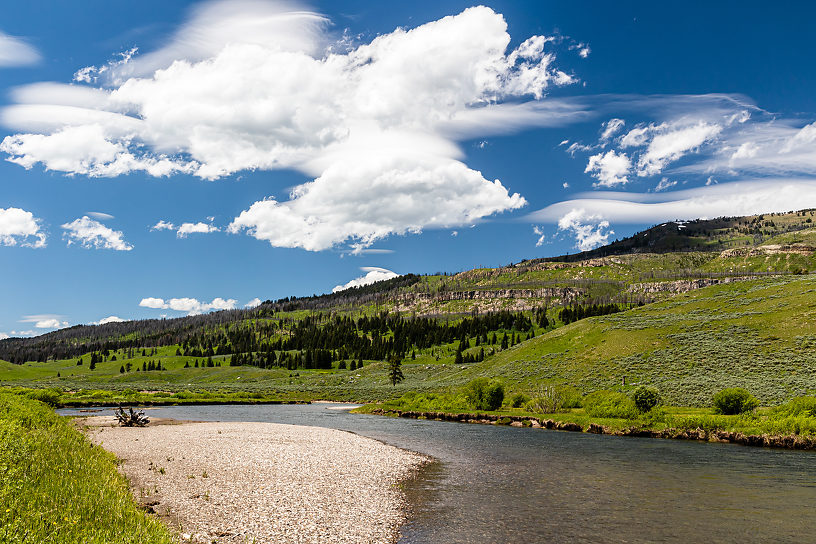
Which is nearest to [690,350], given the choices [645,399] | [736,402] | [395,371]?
[736,402]

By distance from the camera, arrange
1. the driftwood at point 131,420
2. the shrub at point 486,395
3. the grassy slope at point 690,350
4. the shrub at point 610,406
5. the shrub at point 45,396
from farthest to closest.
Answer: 1. the shrub at point 45,396
2. the shrub at point 486,395
3. the grassy slope at point 690,350
4. the shrub at point 610,406
5. the driftwood at point 131,420

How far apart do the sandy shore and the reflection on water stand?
208cm

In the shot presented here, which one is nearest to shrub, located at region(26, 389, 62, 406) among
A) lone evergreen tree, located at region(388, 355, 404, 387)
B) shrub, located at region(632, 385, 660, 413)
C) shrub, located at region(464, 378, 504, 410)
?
shrub, located at region(464, 378, 504, 410)

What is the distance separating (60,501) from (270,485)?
1172 cm

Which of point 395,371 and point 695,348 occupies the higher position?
point 695,348

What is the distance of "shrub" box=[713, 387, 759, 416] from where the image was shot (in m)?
51.9

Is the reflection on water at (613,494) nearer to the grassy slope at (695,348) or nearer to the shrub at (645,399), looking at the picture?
the shrub at (645,399)

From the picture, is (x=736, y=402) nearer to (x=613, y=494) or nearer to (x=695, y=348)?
(x=695, y=348)

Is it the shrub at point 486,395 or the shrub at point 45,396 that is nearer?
the shrub at point 486,395

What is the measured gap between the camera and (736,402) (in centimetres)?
5212

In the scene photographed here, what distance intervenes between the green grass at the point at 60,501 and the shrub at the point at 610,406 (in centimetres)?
5378

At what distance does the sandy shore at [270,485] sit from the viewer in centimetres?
1702

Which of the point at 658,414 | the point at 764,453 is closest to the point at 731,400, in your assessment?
the point at 658,414

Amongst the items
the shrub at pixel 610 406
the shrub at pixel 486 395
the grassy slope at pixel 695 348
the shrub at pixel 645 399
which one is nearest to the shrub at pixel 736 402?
the shrub at pixel 645 399
